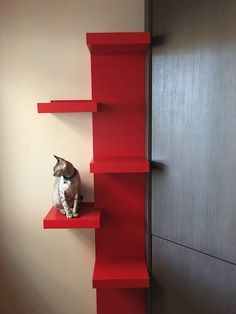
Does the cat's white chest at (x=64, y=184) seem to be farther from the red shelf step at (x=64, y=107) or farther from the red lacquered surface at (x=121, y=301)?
the red lacquered surface at (x=121, y=301)

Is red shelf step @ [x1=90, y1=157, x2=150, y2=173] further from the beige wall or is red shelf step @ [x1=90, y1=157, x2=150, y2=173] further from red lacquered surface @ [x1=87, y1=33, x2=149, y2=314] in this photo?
the beige wall

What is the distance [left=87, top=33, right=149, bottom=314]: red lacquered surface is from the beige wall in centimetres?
7

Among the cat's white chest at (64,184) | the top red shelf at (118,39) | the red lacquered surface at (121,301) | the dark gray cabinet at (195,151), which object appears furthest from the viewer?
the red lacquered surface at (121,301)

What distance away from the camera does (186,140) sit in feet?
3.72

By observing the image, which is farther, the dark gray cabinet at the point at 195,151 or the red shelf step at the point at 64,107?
the red shelf step at the point at 64,107

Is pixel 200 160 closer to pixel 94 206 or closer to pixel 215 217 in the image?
pixel 215 217

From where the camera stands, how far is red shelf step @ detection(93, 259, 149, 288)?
135 centimetres

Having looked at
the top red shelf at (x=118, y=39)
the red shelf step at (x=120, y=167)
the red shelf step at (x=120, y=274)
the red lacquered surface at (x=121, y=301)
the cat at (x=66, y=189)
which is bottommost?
the red lacquered surface at (x=121, y=301)

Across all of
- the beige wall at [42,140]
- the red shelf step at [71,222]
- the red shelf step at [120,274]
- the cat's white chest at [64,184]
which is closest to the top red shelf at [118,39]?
the beige wall at [42,140]

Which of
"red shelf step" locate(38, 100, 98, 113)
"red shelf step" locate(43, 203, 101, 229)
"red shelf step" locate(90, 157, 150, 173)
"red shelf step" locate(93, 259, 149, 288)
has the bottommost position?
"red shelf step" locate(93, 259, 149, 288)

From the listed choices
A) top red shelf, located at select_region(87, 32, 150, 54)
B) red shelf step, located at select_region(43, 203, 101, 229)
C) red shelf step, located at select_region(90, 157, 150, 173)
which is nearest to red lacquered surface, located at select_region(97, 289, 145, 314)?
red shelf step, located at select_region(43, 203, 101, 229)

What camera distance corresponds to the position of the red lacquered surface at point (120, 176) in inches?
54.1

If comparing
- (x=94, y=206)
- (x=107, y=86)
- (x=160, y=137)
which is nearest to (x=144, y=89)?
(x=107, y=86)

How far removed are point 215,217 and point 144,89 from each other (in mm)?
758
